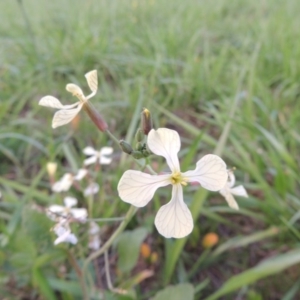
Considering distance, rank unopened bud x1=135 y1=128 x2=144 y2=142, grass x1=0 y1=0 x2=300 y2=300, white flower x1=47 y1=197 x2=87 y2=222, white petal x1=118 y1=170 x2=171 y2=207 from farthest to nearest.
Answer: grass x1=0 y1=0 x2=300 y2=300 < white flower x1=47 y1=197 x2=87 y2=222 < unopened bud x1=135 y1=128 x2=144 y2=142 < white petal x1=118 y1=170 x2=171 y2=207

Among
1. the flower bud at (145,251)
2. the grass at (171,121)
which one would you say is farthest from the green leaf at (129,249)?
the flower bud at (145,251)

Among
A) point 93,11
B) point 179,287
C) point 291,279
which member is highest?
point 179,287

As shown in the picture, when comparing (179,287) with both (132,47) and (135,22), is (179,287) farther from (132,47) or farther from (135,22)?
(135,22)

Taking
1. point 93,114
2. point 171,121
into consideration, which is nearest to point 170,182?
point 93,114

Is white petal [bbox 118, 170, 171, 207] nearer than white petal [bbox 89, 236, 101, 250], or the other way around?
white petal [bbox 118, 170, 171, 207]

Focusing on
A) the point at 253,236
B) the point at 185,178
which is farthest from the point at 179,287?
the point at 253,236

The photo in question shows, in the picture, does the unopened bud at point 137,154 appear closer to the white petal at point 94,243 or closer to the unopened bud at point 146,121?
the unopened bud at point 146,121

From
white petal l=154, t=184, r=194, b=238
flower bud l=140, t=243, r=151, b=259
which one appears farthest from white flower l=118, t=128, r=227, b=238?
flower bud l=140, t=243, r=151, b=259

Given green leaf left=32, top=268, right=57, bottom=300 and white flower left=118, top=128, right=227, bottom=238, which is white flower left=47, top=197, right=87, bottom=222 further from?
white flower left=118, top=128, right=227, bottom=238

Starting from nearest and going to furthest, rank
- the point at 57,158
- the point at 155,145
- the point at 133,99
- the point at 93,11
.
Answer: the point at 155,145
the point at 57,158
the point at 133,99
the point at 93,11
